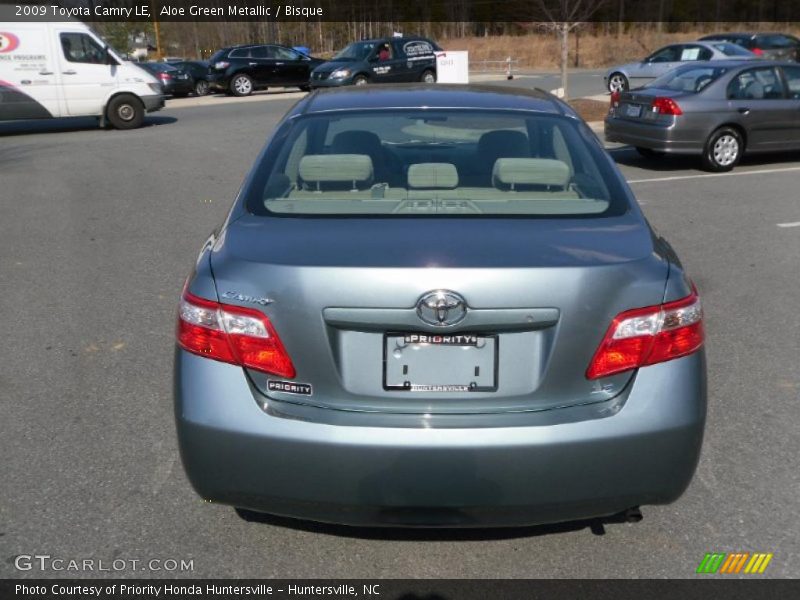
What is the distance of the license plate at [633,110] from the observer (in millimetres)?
12172

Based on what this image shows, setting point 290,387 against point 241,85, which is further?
point 241,85

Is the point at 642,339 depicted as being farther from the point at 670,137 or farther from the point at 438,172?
the point at 670,137

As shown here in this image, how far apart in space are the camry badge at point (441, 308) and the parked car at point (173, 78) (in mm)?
28424

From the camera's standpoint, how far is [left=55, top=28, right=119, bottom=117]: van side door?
17328mm

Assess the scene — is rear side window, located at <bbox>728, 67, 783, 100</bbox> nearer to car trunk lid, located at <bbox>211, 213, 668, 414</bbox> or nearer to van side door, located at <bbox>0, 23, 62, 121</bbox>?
car trunk lid, located at <bbox>211, 213, 668, 414</bbox>

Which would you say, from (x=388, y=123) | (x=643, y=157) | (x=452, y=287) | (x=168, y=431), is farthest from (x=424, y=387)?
(x=643, y=157)

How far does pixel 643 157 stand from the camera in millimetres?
13688

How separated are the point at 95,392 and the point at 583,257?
3037 mm

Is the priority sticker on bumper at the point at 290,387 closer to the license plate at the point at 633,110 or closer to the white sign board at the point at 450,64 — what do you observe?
the license plate at the point at 633,110

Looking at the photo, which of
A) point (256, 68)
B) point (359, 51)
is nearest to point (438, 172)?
point (359, 51)

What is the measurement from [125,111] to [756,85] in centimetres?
1277

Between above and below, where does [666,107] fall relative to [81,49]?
below

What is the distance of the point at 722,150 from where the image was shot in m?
12.0

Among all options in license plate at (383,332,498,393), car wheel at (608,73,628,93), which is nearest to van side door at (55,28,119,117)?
car wheel at (608,73,628,93)
